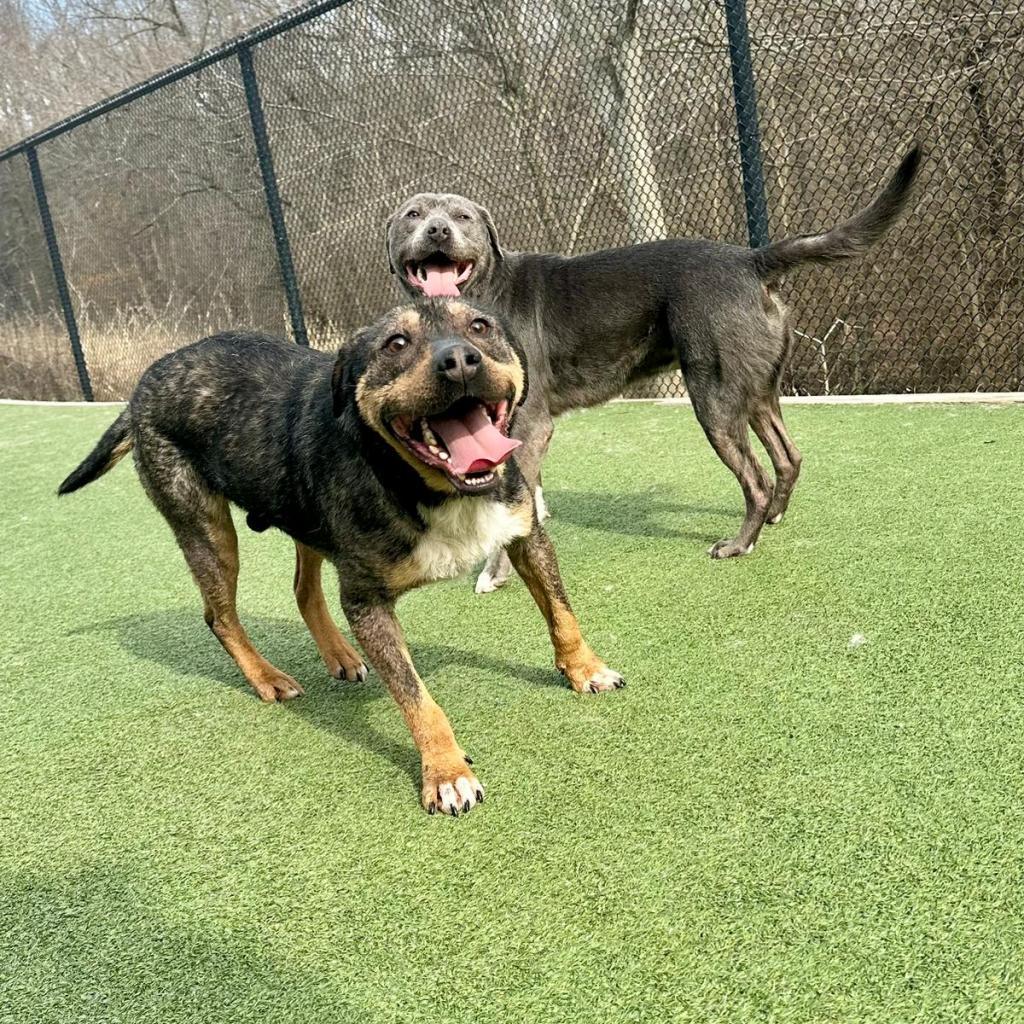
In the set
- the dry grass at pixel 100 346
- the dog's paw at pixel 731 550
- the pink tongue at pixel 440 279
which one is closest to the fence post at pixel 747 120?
the pink tongue at pixel 440 279

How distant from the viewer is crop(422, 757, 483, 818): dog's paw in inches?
96.7

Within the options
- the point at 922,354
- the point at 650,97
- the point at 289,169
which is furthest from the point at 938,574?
the point at 289,169

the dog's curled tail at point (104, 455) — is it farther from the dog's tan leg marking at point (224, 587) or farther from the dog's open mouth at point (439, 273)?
the dog's open mouth at point (439, 273)

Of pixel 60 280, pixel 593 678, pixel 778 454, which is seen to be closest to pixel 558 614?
pixel 593 678

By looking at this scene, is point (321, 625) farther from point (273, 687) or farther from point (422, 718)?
point (422, 718)

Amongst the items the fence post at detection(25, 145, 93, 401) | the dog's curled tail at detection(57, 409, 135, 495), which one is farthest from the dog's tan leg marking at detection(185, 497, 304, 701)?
the fence post at detection(25, 145, 93, 401)

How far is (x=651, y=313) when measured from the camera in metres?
4.17

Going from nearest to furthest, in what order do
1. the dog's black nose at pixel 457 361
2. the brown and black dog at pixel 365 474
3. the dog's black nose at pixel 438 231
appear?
the dog's black nose at pixel 457 361, the brown and black dog at pixel 365 474, the dog's black nose at pixel 438 231

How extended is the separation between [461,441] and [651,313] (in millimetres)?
2038

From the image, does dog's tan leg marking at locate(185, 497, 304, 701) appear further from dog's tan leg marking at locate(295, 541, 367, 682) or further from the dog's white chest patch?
the dog's white chest patch

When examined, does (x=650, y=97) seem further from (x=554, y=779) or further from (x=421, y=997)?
(x=421, y=997)

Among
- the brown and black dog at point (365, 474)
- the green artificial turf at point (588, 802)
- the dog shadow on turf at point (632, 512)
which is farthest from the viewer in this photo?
the dog shadow on turf at point (632, 512)

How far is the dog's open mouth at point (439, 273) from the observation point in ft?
14.2

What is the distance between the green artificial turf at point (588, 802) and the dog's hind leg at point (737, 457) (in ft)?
0.40
